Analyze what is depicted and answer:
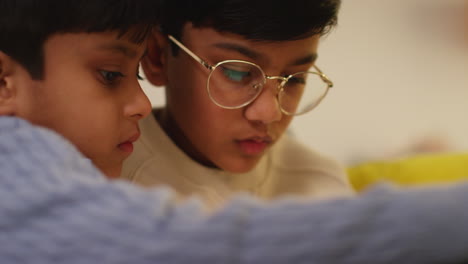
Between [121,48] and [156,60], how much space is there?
25 cm

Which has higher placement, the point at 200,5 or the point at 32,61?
the point at 200,5

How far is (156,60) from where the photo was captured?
36.3 inches

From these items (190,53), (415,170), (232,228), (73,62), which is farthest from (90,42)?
(415,170)

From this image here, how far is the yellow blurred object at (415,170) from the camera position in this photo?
4.91ft

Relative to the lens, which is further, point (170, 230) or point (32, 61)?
point (32, 61)

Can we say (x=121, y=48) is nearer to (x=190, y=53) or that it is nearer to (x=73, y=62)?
(x=73, y=62)

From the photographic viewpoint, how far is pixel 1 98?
65 centimetres

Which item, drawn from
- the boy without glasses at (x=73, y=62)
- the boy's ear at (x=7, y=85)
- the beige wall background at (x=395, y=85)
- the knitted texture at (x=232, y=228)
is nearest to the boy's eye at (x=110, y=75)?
the boy without glasses at (x=73, y=62)

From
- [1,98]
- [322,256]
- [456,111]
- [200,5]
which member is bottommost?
[322,256]

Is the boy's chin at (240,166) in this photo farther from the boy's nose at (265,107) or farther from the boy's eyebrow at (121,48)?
the boy's eyebrow at (121,48)

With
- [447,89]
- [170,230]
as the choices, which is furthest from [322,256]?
[447,89]

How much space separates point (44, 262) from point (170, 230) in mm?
134

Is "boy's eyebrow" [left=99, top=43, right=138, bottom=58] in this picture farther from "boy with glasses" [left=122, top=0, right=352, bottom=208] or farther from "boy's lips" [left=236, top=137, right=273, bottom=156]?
"boy's lips" [left=236, top=137, right=273, bottom=156]

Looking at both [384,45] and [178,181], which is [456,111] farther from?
[178,181]
